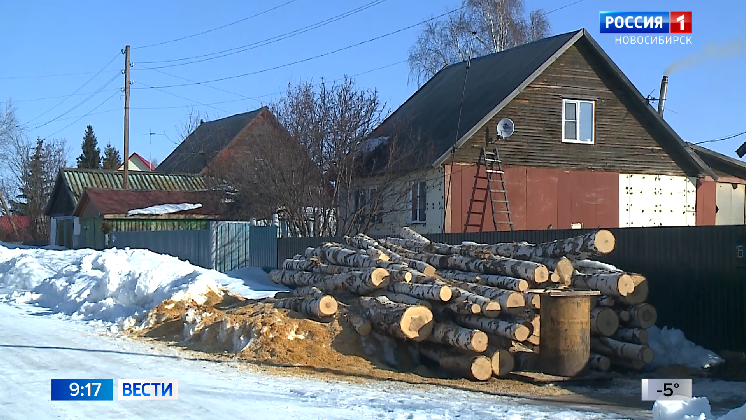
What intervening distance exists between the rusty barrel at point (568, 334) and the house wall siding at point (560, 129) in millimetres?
14636

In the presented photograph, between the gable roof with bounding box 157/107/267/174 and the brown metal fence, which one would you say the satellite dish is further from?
the gable roof with bounding box 157/107/267/174

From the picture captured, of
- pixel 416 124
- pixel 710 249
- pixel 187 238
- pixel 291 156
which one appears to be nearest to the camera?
pixel 710 249

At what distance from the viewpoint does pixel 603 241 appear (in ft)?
40.3

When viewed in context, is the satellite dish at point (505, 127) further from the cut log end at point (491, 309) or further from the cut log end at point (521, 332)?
the cut log end at point (521, 332)

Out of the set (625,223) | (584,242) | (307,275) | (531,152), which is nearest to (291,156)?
(531,152)

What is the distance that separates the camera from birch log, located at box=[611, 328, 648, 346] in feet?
39.0

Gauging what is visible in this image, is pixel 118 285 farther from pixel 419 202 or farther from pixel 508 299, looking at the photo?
pixel 419 202

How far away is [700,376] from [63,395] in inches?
346

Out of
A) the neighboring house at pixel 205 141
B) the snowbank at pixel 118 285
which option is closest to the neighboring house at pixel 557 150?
the snowbank at pixel 118 285

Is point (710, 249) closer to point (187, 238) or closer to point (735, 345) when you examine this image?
point (735, 345)

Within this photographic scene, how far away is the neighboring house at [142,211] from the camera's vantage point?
33438mm

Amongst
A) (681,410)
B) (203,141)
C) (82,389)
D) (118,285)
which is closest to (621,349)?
(681,410)

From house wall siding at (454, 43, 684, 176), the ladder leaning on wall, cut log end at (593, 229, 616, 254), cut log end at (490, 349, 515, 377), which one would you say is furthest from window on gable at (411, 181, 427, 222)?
cut log end at (490, 349, 515, 377)

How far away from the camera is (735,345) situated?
12.4m
